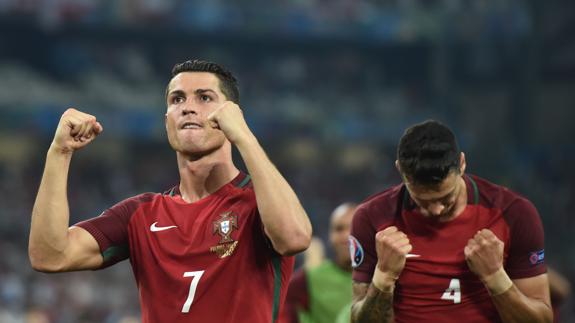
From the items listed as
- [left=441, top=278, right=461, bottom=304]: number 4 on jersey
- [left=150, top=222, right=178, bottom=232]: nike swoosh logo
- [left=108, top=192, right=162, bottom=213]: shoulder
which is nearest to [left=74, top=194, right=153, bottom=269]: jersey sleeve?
[left=108, top=192, right=162, bottom=213]: shoulder

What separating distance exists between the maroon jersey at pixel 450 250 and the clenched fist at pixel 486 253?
20cm

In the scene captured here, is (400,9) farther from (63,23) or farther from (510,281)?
(510,281)

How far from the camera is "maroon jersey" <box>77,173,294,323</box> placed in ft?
11.6

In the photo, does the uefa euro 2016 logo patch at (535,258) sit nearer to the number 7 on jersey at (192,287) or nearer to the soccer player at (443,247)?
the soccer player at (443,247)

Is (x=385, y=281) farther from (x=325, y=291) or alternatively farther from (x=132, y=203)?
(x=325, y=291)

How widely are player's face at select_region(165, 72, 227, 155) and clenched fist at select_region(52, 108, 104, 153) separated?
0.96 ft

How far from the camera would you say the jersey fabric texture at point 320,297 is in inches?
255

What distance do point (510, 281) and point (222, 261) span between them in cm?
Answer: 115

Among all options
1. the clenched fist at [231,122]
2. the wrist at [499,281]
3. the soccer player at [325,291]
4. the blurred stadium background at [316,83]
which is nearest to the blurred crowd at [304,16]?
the blurred stadium background at [316,83]

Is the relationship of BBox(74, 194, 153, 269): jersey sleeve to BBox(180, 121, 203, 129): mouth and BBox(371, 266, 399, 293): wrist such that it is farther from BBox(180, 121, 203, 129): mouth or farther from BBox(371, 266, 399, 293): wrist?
BBox(371, 266, 399, 293): wrist

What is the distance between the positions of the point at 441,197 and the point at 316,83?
87.2 ft

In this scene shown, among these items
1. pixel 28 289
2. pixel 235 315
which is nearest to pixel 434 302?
pixel 235 315

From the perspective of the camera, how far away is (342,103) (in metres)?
29.2

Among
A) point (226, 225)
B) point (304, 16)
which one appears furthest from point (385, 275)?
point (304, 16)
